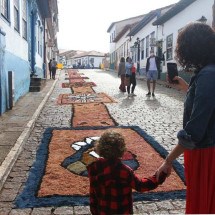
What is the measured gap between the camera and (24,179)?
4.44 meters

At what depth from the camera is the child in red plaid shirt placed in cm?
245

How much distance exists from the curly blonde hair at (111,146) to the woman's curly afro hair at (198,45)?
0.76m

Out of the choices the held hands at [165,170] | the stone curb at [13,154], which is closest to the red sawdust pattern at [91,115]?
the stone curb at [13,154]

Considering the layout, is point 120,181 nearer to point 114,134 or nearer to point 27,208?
point 114,134

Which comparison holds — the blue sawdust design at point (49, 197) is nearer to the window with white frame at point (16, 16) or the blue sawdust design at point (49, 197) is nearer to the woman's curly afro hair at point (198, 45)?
the woman's curly afro hair at point (198, 45)

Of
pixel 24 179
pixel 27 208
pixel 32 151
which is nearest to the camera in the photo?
pixel 27 208

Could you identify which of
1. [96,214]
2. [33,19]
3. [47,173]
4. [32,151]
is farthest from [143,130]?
[33,19]

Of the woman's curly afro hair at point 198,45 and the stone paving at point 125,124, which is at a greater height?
the woman's curly afro hair at point 198,45

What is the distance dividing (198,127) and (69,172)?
291cm

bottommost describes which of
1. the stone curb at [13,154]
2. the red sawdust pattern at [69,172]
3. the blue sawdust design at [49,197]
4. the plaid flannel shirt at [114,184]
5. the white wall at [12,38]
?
the blue sawdust design at [49,197]

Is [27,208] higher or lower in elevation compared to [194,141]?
lower

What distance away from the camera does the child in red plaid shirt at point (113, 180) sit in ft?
8.04

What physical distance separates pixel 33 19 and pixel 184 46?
50.9 ft

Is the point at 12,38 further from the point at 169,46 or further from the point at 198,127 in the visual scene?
the point at 169,46
